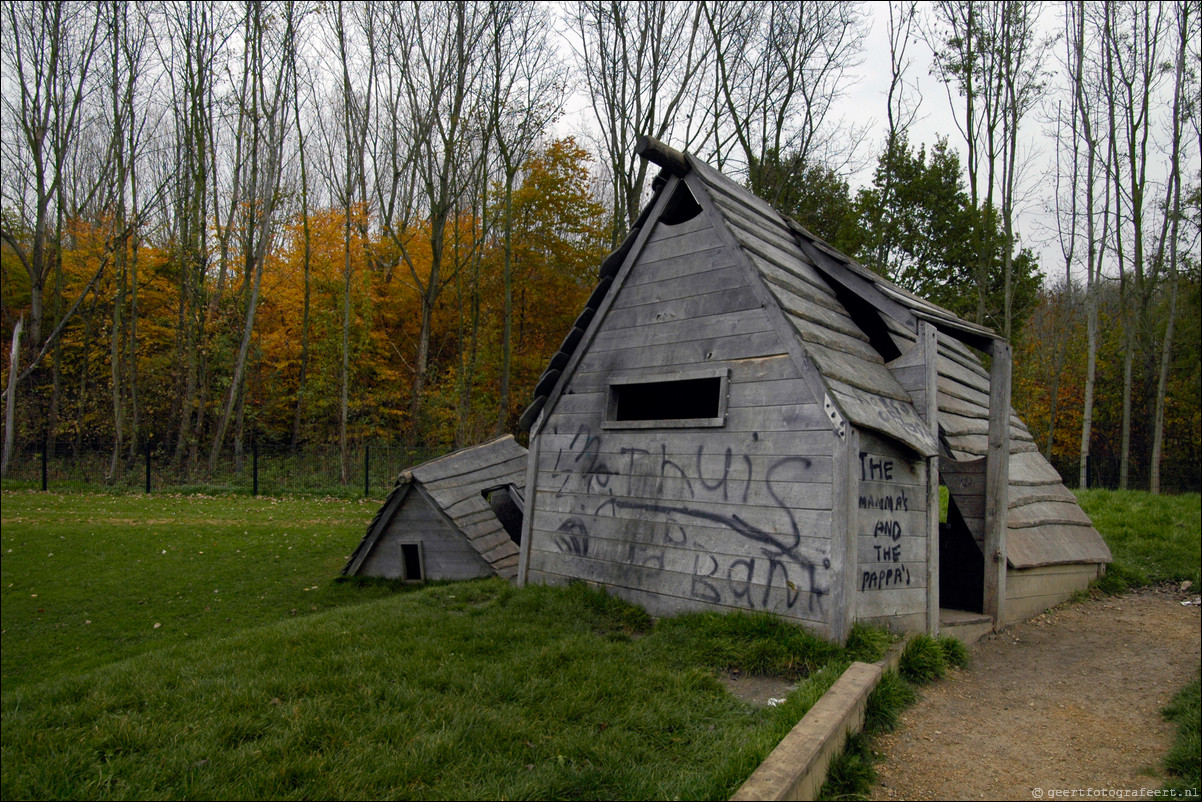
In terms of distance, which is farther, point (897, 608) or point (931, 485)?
point (931, 485)

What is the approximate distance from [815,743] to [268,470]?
21.1 metres

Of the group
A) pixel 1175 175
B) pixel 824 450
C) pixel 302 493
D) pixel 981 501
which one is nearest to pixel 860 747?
pixel 824 450

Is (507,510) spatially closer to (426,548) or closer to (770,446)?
(426,548)

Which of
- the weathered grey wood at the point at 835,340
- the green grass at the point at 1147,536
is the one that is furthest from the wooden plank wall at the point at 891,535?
the green grass at the point at 1147,536

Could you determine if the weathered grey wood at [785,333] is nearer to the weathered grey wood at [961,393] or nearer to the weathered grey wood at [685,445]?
the weathered grey wood at [685,445]

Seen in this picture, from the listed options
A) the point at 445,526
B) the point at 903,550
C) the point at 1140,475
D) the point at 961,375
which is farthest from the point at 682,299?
the point at 1140,475

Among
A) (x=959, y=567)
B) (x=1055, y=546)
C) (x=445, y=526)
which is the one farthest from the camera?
(x=445, y=526)

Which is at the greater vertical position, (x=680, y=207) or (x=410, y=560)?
(x=680, y=207)

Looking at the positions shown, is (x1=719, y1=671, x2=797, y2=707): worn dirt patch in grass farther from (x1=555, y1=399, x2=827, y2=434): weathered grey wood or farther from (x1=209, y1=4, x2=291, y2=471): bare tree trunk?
(x1=209, y1=4, x2=291, y2=471): bare tree trunk

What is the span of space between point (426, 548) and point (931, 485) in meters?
7.13

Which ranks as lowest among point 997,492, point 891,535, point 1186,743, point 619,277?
point 1186,743

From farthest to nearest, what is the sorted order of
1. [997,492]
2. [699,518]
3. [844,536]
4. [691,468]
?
[997,492] → [691,468] → [699,518] → [844,536]

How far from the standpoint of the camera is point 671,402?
8.73 meters

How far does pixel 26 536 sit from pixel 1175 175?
27888 mm
